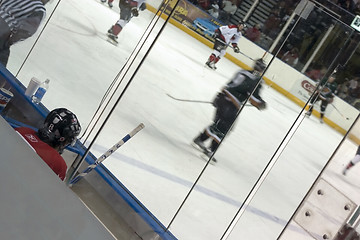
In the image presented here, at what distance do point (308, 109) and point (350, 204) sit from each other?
0.67 meters

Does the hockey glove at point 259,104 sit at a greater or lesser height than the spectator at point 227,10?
lesser

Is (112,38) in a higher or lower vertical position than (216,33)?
lower

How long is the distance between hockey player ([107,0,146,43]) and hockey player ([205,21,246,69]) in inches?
28.3

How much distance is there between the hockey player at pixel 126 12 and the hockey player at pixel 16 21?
60 cm

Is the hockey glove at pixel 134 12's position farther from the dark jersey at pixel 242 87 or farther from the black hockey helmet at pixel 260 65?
the black hockey helmet at pixel 260 65

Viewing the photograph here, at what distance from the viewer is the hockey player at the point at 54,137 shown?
8.08 ft

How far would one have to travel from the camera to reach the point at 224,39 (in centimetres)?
466

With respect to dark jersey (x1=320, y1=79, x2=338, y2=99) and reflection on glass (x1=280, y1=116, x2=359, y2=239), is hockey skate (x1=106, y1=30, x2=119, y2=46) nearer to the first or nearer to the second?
dark jersey (x1=320, y1=79, x2=338, y2=99)

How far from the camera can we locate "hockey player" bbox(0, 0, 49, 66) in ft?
14.0

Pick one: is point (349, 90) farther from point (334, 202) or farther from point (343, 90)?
point (334, 202)

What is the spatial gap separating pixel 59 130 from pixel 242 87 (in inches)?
55.3

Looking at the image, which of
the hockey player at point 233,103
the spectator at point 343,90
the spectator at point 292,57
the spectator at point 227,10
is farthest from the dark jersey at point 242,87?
the spectator at point 227,10

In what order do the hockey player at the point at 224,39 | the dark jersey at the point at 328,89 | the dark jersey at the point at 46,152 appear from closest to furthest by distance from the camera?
1. the dark jersey at the point at 46,152
2. the dark jersey at the point at 328,89
3. the hockey player at the point at 224,39

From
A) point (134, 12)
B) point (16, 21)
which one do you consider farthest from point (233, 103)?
point (16, 21)
